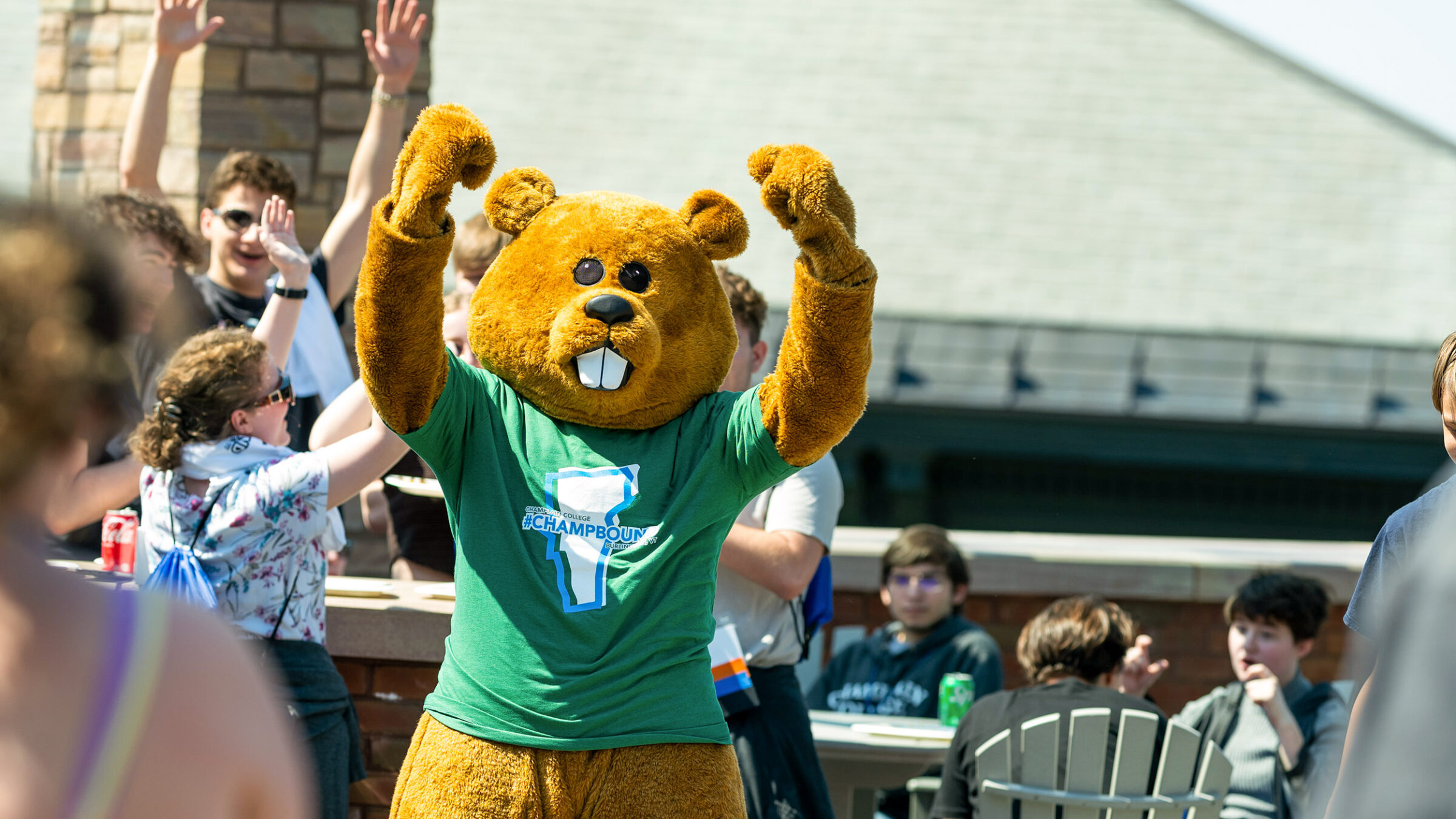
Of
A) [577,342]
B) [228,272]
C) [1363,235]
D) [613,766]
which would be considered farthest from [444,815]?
[1363,235]

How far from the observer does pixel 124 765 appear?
3.46 ft

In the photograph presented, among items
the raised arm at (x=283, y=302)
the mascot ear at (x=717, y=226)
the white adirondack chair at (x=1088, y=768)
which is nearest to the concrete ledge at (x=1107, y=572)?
the white adirondack chair at (x=1088, y=768)

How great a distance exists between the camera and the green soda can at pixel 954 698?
Answer: 4.73 meters

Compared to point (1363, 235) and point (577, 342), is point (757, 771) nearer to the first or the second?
point (577, 342)

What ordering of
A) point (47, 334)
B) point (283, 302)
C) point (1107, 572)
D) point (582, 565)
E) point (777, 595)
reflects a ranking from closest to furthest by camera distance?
point (47, 334), point (582, 565), point (777, 595), point (283, 302), point (1107, 572)

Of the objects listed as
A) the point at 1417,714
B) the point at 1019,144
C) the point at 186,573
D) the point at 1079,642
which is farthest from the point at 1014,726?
the point at 1019,144

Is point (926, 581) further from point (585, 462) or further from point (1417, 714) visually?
point (1417, 714)

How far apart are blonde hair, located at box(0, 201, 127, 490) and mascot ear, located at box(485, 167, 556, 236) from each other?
1734 mm

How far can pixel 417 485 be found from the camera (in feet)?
11.7

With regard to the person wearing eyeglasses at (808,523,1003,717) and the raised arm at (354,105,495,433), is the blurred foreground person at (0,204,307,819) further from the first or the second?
the person wearing eyeglasses at (808,523,1003,717)

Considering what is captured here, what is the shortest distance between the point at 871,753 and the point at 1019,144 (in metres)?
10.5

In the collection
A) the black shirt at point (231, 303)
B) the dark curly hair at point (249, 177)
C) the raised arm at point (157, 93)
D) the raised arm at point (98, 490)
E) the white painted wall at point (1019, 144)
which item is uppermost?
the white painted wall at point (1019, 144)

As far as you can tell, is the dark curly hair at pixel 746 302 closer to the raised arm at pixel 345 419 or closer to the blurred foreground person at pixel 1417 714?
the raised arm at pixel 345 419

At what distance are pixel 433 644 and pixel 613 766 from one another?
1.32m
